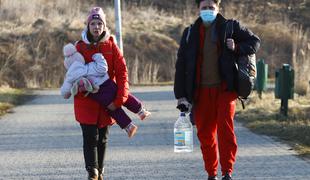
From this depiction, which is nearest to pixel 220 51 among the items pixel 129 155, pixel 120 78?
pixel 120 78

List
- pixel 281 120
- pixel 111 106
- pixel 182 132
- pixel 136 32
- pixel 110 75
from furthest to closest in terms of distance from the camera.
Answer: pixel 136 32 → pixel 281 120 → pixel 182 132 → pixel 110 75 → pixel 111 106

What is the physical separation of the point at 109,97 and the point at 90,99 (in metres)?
0.21

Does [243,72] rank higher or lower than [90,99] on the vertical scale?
higher

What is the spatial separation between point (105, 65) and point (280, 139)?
5.06 m

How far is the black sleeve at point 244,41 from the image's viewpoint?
25.8 feet

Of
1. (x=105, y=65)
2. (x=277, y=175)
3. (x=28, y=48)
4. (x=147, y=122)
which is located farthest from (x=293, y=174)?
(x=28, y=48)

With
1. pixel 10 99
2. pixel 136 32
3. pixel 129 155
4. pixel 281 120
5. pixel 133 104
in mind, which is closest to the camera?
pixel 133 104

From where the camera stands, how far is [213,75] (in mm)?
7938

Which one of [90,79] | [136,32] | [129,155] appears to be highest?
[90,79]

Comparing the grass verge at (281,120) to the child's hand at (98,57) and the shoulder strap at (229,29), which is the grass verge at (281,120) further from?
the child's hand at (98,57)

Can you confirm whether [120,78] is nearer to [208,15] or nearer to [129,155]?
[208,15]

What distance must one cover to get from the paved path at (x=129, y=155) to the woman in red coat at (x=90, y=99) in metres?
0.94

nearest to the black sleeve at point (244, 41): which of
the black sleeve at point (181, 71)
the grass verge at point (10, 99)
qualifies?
the black sleeve at point (181, 71)

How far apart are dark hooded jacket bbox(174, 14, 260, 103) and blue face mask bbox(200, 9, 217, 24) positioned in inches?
2.8
